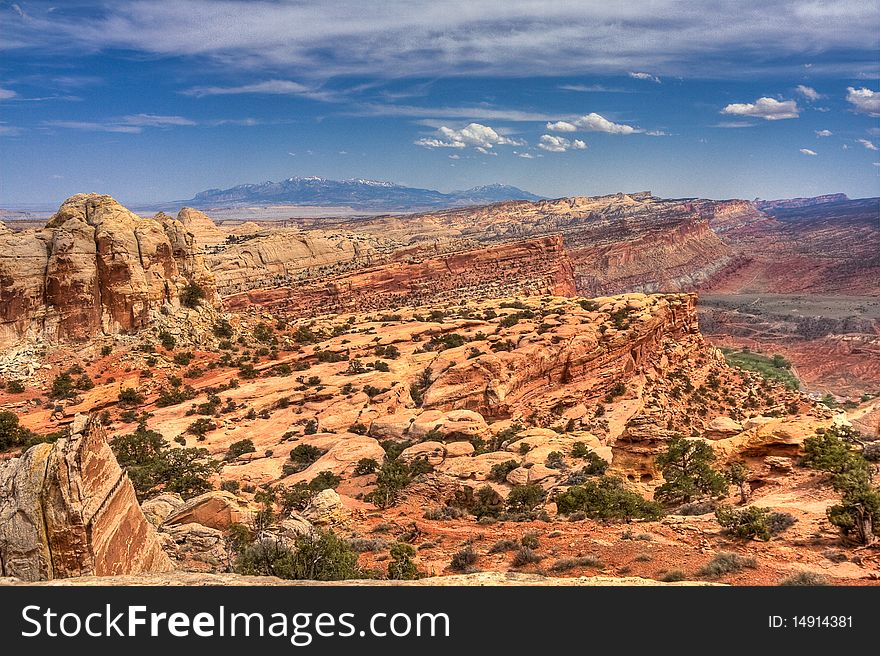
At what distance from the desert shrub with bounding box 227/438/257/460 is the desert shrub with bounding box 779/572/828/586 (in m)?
20.7

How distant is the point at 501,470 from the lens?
19484 mm

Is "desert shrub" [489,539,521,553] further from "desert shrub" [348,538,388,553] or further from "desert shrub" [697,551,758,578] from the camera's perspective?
"desert shrub" [697,551,758,578]

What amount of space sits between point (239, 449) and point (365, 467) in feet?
21.9

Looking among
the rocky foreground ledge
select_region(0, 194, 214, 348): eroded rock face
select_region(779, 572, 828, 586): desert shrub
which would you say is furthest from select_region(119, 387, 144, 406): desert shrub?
select_region(779, 572, 828, 586): desert shrub

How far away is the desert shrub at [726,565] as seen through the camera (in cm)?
967

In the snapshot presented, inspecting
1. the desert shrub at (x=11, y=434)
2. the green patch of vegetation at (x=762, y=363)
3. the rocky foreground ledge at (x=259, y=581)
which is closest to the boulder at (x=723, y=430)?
the rocky foreground ledge at (x=259, y=581)

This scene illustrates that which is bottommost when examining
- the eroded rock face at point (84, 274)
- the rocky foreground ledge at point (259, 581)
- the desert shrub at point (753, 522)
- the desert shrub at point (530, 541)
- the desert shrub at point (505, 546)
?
the desert shrub at point (505, 546)

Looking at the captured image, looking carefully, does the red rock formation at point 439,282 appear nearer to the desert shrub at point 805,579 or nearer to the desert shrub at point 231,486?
the desert shrub at point 231,486

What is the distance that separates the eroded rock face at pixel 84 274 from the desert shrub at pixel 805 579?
33355 millimetres

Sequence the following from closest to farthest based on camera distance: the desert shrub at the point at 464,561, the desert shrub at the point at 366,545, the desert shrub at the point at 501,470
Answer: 1. the desert shrub at the point at 464,561
2. the desert shrub at the point at 366,545
3. the desert shrub at the point at 501,470

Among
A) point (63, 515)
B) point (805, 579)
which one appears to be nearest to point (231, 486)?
point (63, 515)

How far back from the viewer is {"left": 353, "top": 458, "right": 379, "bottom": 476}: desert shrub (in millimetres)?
20828

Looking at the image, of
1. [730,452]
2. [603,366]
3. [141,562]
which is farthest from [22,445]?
[603,366]

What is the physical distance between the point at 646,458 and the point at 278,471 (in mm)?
14106
